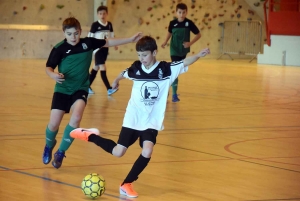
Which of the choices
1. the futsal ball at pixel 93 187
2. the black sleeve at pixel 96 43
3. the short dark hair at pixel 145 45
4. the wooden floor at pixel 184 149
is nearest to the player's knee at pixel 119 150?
the wooden floor at pixel 184 149

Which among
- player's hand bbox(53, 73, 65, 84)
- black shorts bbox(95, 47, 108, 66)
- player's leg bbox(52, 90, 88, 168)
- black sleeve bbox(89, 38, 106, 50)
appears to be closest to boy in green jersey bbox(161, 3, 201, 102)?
black shorts bbox(95, 47, 108, 66)

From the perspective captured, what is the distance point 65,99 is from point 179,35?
6.43 metres

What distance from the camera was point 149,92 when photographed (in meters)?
5.45

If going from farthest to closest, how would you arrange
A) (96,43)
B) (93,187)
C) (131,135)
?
(96,43) < (131,135) < (93,187)

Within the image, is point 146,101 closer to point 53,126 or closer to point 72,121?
point 72,121

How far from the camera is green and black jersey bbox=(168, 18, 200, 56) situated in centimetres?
1234

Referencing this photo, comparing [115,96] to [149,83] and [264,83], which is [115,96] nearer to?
[264,83]

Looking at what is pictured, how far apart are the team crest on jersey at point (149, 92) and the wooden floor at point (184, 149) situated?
2.47 feet

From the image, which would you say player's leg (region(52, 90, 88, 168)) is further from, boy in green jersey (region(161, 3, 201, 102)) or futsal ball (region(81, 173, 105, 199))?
boy in green jersey (region(161, 3, 201, 102))

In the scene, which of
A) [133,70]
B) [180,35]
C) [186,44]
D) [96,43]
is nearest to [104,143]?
[133,70]

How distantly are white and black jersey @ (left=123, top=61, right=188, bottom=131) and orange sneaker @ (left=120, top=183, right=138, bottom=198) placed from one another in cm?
49

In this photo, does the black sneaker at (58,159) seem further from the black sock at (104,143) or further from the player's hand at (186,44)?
the player's hand at (186,44)

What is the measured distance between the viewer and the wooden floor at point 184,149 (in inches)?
214

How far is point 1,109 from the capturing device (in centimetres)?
1007
